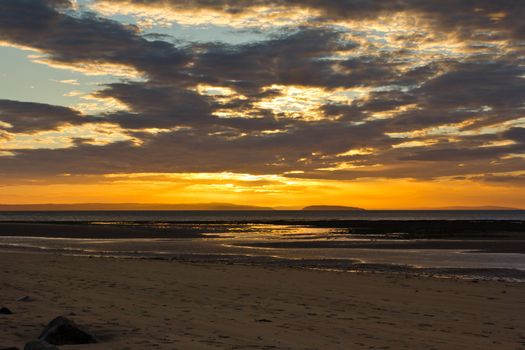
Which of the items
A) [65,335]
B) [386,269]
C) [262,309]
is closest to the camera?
[65,335]

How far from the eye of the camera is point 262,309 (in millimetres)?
13797

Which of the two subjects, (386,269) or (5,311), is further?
(386,269)

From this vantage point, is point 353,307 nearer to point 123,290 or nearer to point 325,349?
point 325,349

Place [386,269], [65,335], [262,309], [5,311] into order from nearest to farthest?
[65,335] → [5,311] → [262,309] → [386,269]

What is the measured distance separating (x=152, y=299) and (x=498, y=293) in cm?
1126

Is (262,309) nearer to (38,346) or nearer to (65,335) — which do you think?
(65,335)

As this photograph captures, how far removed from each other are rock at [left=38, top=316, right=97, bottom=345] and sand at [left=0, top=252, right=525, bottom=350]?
1.03 ft

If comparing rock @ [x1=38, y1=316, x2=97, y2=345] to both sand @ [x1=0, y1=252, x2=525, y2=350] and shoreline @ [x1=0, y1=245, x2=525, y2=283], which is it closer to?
sand @ [x1=0, y1=252, x2=525, y2=350]

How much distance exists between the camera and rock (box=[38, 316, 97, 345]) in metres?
9.33

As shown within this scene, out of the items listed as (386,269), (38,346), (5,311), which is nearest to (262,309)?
(5,311)

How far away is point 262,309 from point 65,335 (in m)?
5.64

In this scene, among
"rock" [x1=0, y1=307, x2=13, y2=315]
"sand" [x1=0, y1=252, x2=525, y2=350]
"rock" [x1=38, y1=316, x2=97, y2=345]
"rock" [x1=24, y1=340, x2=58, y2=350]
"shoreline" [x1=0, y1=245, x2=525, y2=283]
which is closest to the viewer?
"rock" [x1=24, y1=340, x2=58, y2=350]

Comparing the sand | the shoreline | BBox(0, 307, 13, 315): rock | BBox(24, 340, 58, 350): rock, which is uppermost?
BBox(24, 340, 58, 350): rock

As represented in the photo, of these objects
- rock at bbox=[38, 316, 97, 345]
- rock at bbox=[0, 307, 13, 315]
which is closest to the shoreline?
rock at bbox=[0, 307, 13, 315]
